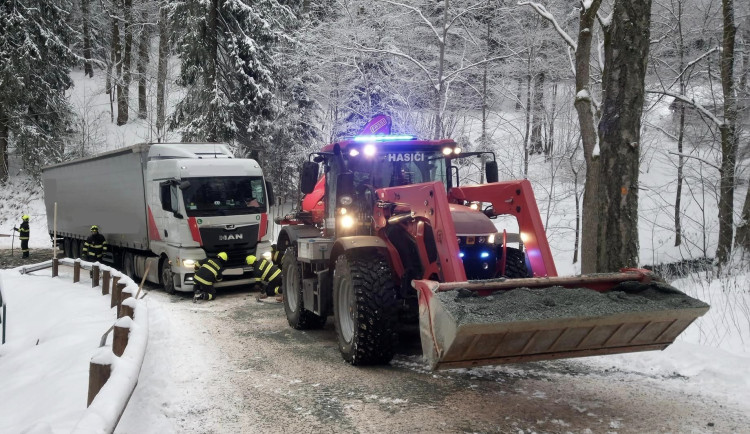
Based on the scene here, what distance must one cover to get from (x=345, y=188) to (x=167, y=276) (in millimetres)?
7246

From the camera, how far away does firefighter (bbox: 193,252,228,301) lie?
11.9 meters

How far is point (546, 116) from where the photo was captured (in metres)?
19.4

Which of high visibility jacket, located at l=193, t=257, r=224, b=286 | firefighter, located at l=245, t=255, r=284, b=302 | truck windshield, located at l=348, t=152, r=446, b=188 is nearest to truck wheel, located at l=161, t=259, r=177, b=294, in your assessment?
high visibility jacket, located at l=193, t=257, r=224, b=286

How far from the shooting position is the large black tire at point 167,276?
13.0m

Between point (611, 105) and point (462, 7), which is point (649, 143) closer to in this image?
point (462, 7)

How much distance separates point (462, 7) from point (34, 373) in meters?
14.8

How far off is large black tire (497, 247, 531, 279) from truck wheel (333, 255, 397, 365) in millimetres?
1382

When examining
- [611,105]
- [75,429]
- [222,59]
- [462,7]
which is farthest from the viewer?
[222,59]

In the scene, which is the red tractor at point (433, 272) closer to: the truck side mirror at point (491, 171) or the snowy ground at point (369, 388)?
the truck side mirror at point (491, 171)

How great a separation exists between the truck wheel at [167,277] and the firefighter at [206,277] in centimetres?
95

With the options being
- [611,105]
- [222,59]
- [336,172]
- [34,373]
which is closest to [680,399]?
[611,105]

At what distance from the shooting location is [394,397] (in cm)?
541

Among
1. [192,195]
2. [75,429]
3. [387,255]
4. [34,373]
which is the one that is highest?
[192,195]

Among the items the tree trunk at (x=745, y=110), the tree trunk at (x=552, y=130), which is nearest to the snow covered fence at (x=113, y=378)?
the tree trunk at (x=745, y=110)
